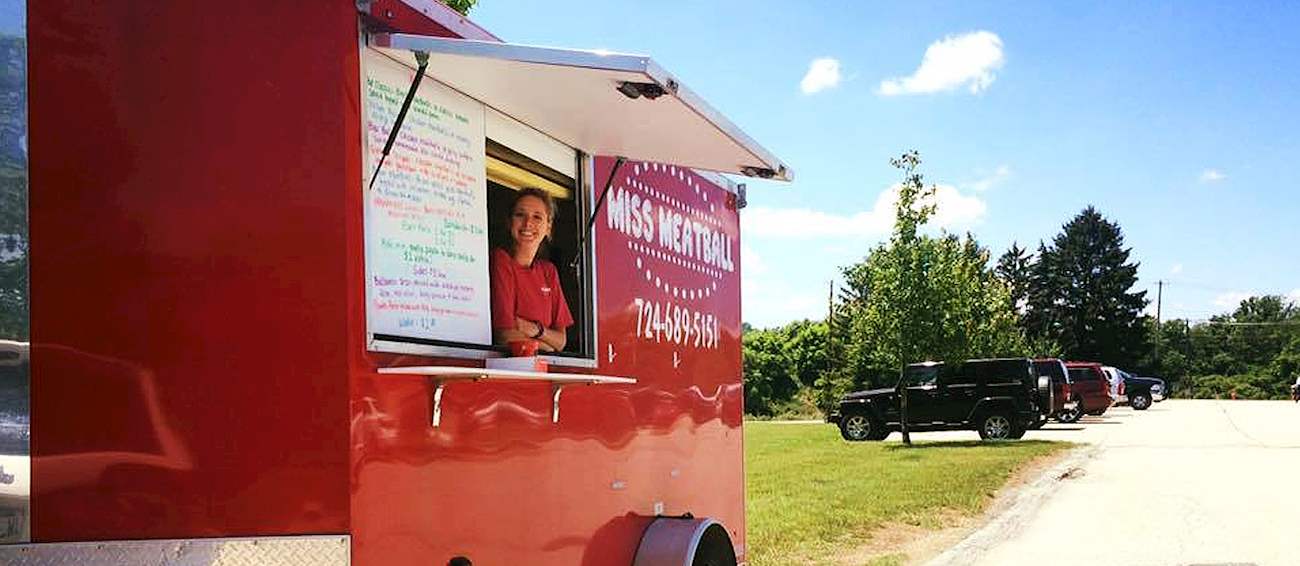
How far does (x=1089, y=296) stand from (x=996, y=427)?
64013 millimetres

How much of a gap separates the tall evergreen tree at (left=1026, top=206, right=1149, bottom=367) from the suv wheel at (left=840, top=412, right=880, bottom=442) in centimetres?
5828

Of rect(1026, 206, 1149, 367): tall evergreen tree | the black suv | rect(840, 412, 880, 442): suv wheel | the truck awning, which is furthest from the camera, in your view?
rect(1026, 206, 1149, 367): tall evergreen tree

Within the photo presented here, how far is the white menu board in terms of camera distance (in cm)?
316

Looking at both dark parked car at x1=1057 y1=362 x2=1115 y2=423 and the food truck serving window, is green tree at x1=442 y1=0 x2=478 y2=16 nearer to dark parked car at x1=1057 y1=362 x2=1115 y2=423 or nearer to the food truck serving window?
the food truck serving window

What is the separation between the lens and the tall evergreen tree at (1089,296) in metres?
82.2

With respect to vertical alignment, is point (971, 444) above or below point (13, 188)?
below

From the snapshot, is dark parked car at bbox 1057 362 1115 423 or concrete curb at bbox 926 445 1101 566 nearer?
concrete curb at bbox 926 445 1101 566

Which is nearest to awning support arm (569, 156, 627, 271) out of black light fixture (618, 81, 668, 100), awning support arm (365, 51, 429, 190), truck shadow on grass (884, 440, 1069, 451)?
black light fixture (618, 81, 668, 100)

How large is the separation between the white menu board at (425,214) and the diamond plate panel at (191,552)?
1.74 feet

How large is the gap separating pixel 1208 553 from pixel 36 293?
10.4 metres

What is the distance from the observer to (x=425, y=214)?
11.2 ft

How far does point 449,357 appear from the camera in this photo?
Result: 3.49m

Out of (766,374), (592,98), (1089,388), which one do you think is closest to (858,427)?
(1089,388)

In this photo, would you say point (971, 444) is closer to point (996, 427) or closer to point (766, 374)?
point (996, 427)
